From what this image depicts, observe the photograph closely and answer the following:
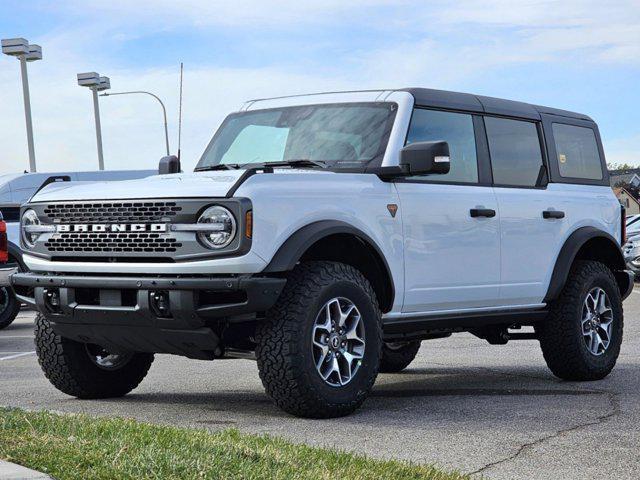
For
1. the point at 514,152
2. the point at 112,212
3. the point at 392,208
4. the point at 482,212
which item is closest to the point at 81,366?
the point at 112,212

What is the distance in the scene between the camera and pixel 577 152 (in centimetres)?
1005

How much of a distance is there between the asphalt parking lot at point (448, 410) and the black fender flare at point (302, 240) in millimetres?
904

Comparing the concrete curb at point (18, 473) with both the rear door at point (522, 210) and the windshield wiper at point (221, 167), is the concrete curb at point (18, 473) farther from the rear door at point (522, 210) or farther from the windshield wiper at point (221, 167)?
the rear door at point (522, 210)

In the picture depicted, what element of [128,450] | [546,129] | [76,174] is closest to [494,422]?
[128,450]

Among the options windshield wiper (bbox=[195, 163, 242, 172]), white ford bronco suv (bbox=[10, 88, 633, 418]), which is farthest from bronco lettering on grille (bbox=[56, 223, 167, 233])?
windshield wiper (bbox=[195, 163, 242, 172])

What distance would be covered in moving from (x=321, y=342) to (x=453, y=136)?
213 cm

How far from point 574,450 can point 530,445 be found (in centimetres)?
25

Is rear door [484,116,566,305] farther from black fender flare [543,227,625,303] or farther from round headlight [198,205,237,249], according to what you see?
round headlight [198,205,237,249]

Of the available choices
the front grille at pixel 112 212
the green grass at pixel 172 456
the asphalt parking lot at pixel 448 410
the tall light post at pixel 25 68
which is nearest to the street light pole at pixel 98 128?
the tall light post at pixel 25 68

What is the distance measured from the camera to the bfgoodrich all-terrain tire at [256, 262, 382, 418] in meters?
7.01

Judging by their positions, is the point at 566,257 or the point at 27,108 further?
the point at 27,108

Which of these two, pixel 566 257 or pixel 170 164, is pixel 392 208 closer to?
pixel 566 257

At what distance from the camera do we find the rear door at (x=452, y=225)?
799cm

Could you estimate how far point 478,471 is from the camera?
5738 millimetres
